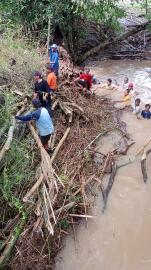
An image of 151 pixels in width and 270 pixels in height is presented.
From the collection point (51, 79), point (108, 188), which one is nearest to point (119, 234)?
point (108, 188)

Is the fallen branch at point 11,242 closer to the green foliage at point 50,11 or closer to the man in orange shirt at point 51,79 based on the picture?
the man in orange shirt at point 51,79

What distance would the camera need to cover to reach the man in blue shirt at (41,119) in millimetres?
7941

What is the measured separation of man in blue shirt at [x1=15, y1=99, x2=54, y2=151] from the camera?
26.1 feet

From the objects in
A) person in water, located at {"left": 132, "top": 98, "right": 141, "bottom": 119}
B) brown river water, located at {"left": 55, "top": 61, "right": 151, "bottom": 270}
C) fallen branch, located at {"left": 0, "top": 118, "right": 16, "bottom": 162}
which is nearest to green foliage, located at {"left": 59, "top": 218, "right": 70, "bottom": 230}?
brown river water, located at {"left": 55, "top": 61, "right": 151, "bottom": 270}

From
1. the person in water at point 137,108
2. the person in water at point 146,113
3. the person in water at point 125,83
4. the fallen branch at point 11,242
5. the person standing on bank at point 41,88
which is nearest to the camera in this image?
the fallen branch at point 11,242

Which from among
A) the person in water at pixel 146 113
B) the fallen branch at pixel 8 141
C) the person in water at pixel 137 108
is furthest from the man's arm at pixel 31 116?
the person in water at pixel 137 108

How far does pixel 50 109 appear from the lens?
31.7 feet

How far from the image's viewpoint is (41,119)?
26.4ft

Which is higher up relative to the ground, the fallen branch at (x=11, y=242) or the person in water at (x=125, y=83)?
the person in water at (x=125, y=83)

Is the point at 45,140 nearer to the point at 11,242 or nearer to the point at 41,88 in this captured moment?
the point at 41,88

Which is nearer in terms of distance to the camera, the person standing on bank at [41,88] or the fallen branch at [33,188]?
A: the fallen branch at [33,188]

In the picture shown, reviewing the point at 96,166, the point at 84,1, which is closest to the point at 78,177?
the point at 96,166

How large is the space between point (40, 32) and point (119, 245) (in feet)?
33.0

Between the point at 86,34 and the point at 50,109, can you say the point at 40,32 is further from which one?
the point at 50,109
